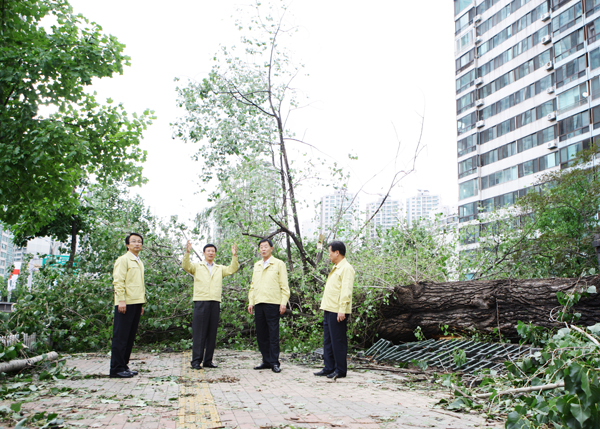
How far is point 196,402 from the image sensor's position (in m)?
4.68

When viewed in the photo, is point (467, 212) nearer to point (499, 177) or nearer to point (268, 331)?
point (499, 177)

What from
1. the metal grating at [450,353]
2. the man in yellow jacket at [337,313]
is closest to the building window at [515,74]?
the metal grating at [450,353]

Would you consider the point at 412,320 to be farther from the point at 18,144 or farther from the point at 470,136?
the point at 470,136

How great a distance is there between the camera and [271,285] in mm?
7539

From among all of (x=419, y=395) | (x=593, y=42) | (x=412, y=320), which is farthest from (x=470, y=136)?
(x=419, y=395)

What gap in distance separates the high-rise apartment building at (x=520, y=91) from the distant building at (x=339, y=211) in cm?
2964

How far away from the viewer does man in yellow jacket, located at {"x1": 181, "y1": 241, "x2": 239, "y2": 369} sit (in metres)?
7.33

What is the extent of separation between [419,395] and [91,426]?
3261mm

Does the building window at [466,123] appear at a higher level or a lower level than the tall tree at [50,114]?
higher

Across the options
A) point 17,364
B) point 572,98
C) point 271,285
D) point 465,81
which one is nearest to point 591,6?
point 572,98

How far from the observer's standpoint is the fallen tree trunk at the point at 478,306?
712 cm

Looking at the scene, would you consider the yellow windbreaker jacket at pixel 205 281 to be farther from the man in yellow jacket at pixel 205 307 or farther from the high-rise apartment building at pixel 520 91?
the high-rise apartment building at pixel 520 91

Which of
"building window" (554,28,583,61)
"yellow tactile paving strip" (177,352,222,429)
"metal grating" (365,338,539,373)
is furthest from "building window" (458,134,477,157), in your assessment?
"yellow tactile paving strip" (177,352,222,429)

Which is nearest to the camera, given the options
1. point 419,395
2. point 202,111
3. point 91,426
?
point 91,426
